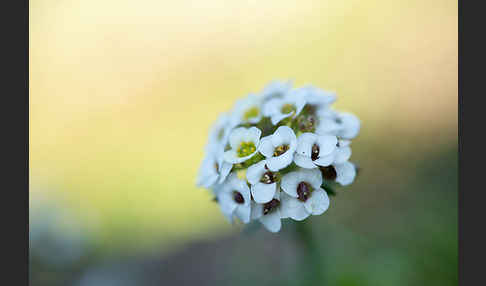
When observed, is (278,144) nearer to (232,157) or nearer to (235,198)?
(232,157)

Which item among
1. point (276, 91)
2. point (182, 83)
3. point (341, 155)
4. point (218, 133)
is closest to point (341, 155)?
point (341, 155)

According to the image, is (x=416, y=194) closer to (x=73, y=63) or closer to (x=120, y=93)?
(x=120, y=93)

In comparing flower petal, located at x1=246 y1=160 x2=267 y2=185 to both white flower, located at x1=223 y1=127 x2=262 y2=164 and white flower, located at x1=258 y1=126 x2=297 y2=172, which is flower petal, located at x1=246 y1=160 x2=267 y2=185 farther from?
white flower, located at x1=223 y1=127 x2=262 y2=164

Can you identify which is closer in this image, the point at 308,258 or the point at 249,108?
the point at 249,108

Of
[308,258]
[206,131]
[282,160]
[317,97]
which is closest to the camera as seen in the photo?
[282,160]

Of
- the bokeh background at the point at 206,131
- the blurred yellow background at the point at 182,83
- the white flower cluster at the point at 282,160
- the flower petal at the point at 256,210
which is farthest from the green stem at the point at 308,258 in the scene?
the blurred yellow background at the point at 182,83

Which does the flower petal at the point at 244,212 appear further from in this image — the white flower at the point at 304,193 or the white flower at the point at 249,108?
the white flower at the point at 249,108
